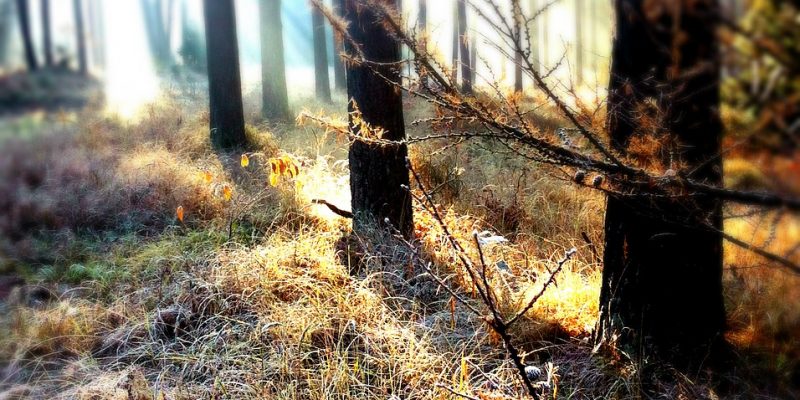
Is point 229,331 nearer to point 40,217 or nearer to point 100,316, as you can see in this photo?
point 100,316

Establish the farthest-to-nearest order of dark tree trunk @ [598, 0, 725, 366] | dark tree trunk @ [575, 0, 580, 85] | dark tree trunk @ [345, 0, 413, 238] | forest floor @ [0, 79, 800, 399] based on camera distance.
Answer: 1. dark tree trunk @ [345, 0, 413, 238]
2. forest floor @ [0, 79, 800, 399]
3. dark tree trunk @ [598, 0, 725, 366]
4. dark tree trunk @ [575, 0, 580, 85]

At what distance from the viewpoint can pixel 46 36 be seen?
157 centimetres

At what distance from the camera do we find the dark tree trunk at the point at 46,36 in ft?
5.05

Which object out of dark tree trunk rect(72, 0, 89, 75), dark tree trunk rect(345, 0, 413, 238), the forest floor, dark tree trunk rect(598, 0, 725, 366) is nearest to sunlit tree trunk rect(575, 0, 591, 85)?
dark tree trunk rect(598, 0, 725, 366)

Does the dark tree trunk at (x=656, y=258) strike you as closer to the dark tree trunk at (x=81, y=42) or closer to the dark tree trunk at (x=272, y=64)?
the dark tree trunk at (x=81, y=42)

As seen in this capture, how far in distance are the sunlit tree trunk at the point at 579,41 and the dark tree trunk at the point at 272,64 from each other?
24.7ft

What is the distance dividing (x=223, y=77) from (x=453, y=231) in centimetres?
465

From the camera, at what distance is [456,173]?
5336mm

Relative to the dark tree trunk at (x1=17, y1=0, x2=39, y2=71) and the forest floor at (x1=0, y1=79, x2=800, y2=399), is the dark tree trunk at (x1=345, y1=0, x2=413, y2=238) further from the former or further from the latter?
the dark tree trunk at (x1=17, y1=0, x2=39, y2=71)

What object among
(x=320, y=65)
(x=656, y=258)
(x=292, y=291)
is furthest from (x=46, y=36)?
(x=320, y=65)

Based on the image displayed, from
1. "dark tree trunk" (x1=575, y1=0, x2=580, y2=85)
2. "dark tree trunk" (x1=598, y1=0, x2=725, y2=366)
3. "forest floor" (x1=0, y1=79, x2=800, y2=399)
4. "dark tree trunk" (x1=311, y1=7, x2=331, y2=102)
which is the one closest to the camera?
"dark tree trunk" (x1=575, y1=0, x2=580, y2=85)

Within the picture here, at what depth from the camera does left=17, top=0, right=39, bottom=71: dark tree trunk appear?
58.7 inches

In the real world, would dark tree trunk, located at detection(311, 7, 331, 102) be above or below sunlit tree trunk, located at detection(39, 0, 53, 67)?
above

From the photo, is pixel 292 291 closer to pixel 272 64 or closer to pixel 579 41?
pixel 579 41
